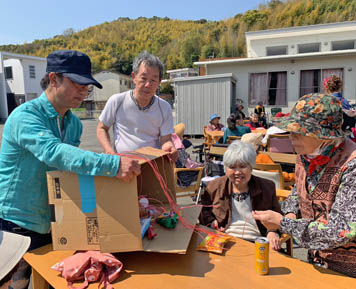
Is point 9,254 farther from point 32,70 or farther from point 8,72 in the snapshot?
point 8,72

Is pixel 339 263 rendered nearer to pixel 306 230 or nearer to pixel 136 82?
pixel 306 230

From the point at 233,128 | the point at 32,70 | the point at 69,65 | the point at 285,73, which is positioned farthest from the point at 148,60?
the point at 32,70

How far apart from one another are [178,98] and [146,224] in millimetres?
11559

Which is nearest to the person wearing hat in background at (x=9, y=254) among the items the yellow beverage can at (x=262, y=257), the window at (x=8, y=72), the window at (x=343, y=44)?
the yellow beverage can at (x=262, y=257)

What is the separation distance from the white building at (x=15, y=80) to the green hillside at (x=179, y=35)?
76.4ft

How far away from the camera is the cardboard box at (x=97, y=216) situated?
1.29 metres

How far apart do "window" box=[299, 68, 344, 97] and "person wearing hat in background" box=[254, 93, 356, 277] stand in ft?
42.3

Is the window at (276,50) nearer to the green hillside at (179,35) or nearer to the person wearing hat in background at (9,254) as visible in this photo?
the green hillside at (179,35)

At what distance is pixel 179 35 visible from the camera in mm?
86938

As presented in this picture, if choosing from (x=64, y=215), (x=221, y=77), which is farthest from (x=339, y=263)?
(x=221, y=77)

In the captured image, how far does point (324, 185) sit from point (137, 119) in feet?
5.13

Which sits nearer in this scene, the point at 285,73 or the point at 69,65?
the point at 69,65

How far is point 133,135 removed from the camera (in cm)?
240

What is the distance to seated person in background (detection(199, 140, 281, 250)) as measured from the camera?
2090mm
